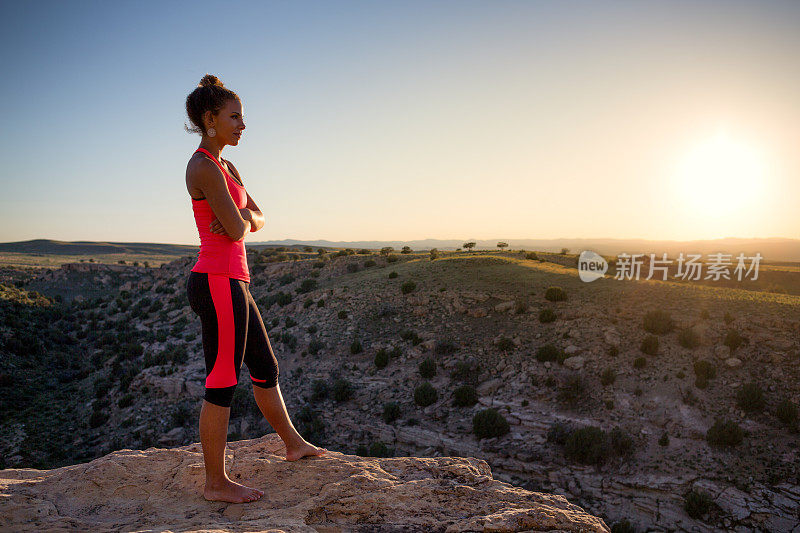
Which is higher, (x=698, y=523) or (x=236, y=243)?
(x=236, y=243)

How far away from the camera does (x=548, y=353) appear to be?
12.7 m

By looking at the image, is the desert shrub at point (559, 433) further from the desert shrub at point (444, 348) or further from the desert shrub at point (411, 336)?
the desert shrub at point (411, 336)

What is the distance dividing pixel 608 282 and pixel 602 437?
9.06 meters

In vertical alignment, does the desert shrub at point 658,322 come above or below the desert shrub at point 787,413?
above

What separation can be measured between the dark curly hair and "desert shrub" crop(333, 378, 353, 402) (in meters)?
11.0

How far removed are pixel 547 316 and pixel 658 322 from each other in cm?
326

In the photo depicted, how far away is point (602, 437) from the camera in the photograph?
988 cm

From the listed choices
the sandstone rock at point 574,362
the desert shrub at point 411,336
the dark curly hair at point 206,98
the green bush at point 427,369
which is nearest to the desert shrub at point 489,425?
the green bush at point 427,369

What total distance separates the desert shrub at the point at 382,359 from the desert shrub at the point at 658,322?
8.25 metres

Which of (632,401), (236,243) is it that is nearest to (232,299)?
(236,243)

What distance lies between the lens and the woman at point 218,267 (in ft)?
9.99

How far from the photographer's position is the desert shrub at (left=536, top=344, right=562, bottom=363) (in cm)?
1263

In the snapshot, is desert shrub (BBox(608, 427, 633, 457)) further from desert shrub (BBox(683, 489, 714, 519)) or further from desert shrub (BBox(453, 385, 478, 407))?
desert shrub (BBox(453, 385, 478, 407))

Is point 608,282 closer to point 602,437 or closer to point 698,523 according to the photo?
point 602,437
